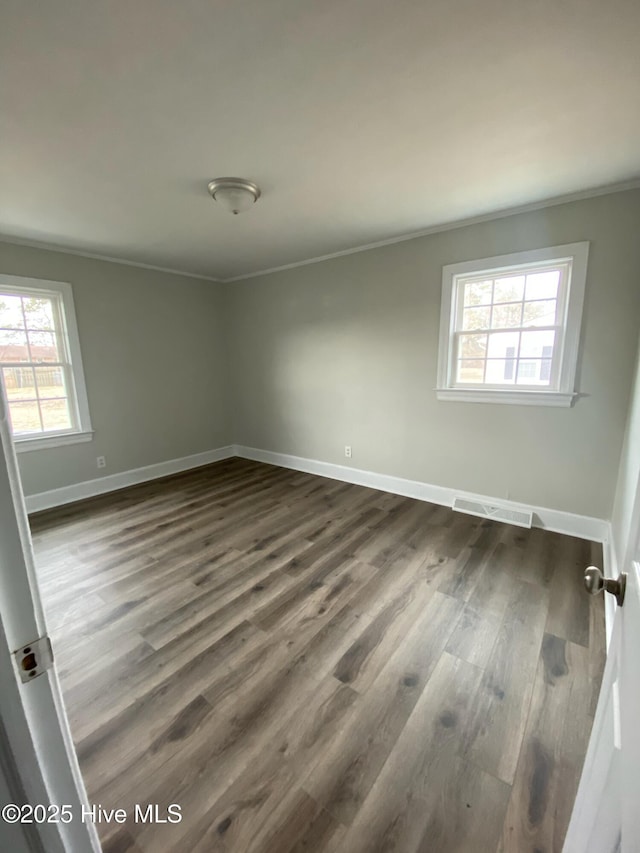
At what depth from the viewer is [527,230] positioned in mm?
2709

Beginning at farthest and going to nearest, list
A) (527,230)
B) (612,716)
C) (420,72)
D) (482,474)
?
(482,474) < (527,230) < (420,72) < (612,716)

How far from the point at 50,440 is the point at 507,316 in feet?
14.4

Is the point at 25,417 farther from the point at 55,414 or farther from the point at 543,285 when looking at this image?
the point at 543,285

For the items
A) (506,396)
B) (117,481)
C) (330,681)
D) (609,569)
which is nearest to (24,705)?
(330,681)

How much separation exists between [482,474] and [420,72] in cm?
277

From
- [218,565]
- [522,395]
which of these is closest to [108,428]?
[218,565]

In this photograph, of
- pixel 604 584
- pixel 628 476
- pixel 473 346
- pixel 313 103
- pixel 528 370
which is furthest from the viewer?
pixel 473 346

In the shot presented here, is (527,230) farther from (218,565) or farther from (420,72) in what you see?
(218,565)

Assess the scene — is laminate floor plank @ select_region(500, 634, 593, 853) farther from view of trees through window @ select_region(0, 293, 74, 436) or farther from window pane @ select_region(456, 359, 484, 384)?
view of trees through window @ select_region(0, 293, 74, 436)

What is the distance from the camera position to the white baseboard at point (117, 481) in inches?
137

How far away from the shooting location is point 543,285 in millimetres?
2754

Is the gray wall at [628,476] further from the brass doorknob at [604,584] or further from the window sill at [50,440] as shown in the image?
the window sill at [50,440]

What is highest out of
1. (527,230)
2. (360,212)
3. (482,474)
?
(360,212)

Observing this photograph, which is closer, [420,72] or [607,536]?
[420,72]
